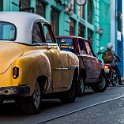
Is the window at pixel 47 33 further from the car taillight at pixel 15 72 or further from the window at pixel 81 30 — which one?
the window at pixel 81 30

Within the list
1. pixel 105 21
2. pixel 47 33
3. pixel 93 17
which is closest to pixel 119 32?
pixel 105 21

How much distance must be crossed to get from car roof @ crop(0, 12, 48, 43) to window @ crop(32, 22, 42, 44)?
4.9 inches

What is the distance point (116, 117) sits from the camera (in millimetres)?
8250

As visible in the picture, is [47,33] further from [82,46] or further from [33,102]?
[82,46]

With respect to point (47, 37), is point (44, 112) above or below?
below

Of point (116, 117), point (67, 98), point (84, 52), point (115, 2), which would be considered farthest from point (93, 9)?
point (116, 117)

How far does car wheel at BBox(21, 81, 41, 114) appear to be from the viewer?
8.22m

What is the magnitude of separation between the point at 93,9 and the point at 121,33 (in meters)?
10.5

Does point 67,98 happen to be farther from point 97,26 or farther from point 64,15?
point 97,26

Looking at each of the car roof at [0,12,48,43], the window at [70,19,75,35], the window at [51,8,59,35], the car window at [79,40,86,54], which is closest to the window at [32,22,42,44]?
the car roof at [0,12,48,43]

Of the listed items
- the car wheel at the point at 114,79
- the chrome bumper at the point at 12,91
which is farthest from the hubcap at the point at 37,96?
the car wheel at the point at 114,79

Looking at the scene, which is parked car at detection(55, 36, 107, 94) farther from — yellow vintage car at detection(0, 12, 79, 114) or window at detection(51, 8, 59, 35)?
window at detection(51, 8, 59, 35)

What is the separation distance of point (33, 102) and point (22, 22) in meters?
1.54

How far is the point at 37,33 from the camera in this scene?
30.5 ft
